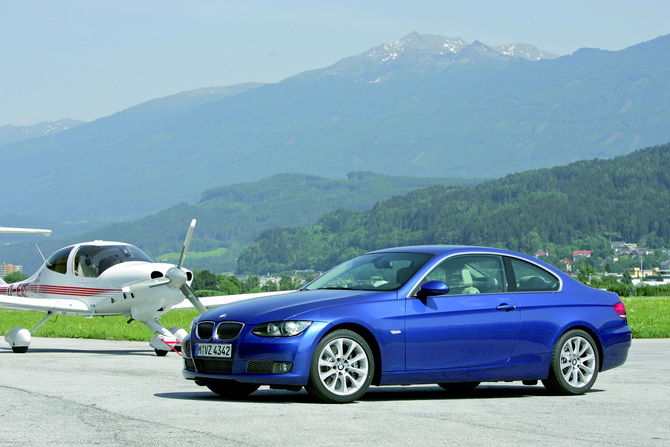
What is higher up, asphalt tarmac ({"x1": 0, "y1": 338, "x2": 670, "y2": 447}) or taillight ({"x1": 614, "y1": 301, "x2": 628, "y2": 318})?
taillight ({"x1": 614, "y1": 301, "x2": 628, "y2": 318})

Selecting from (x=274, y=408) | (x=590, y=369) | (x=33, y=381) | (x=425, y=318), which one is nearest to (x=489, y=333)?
(x=425, y=318)

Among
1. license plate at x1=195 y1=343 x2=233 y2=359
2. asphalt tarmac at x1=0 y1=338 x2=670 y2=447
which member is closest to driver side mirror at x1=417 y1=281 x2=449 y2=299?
asphalt tarmac at x1=0 y1=338 x2=670 y2=447

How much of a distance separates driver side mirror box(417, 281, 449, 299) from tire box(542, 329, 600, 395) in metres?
1.55

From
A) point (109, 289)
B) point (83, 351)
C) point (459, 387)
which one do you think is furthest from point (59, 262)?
point (459, 387)

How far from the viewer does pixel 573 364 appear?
1020 cm

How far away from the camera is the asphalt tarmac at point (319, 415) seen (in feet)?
23.1

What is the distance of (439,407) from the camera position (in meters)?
8.98

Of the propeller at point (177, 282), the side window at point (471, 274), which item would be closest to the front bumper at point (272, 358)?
the side window at point (471, 274)

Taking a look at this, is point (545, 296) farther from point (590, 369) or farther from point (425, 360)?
point (425, 360)

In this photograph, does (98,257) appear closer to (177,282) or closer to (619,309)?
(177,282)

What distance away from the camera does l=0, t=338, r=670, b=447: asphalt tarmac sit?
7027mm

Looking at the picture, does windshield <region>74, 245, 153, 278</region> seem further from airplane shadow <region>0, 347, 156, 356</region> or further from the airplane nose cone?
the airplane nose cone

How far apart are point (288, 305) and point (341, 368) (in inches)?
Result: 29.3

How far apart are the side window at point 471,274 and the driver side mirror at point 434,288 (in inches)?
A: 10.8
